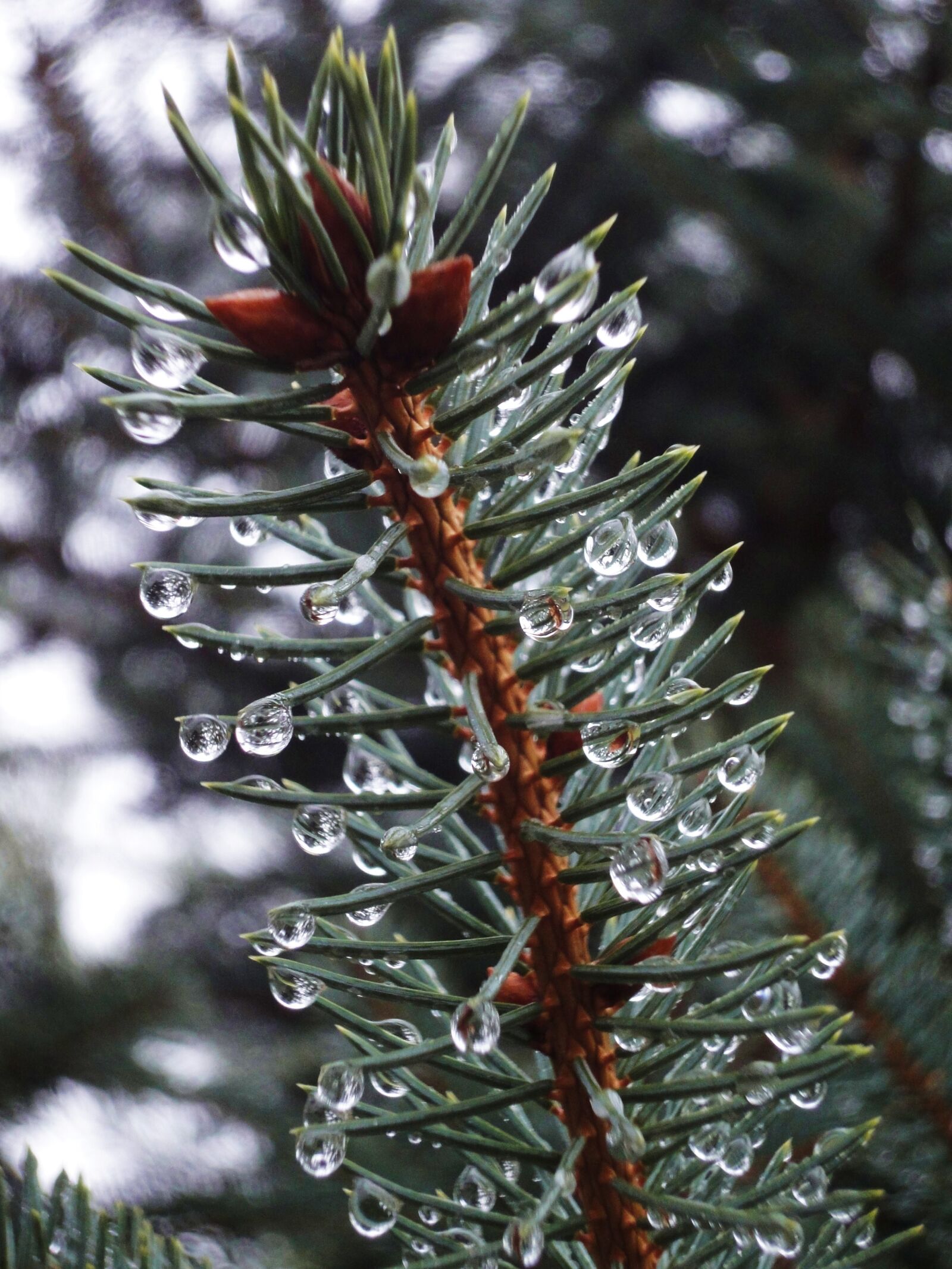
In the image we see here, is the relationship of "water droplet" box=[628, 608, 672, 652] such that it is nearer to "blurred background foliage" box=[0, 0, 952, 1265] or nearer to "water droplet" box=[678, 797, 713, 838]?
"water droplet" box=[678, 797, 713, 838]

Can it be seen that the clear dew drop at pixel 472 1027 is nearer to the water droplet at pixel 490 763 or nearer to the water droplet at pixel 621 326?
the water droplet at pixel 490 763

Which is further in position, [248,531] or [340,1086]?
[248,531]

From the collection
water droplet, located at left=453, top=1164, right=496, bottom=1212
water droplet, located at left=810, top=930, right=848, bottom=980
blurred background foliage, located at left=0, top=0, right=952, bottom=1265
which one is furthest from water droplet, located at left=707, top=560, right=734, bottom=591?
blurred background foliage, located at left=0, top=0, right=952, bottom=1265

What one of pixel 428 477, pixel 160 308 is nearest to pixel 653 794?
pixel 428 477

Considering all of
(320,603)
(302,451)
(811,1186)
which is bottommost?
(302,451)

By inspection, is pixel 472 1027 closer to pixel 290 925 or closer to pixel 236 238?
pixel 290 925

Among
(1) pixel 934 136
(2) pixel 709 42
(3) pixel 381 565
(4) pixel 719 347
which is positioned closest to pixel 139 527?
(4) pixel 719 347

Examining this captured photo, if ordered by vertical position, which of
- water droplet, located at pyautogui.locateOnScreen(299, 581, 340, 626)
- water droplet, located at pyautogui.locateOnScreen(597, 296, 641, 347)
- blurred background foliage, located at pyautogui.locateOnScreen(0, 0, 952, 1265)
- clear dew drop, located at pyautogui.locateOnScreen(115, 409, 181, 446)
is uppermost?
clear dew drop, located at pyautogui.locateOnScreen(115, 409, 181, 446)
